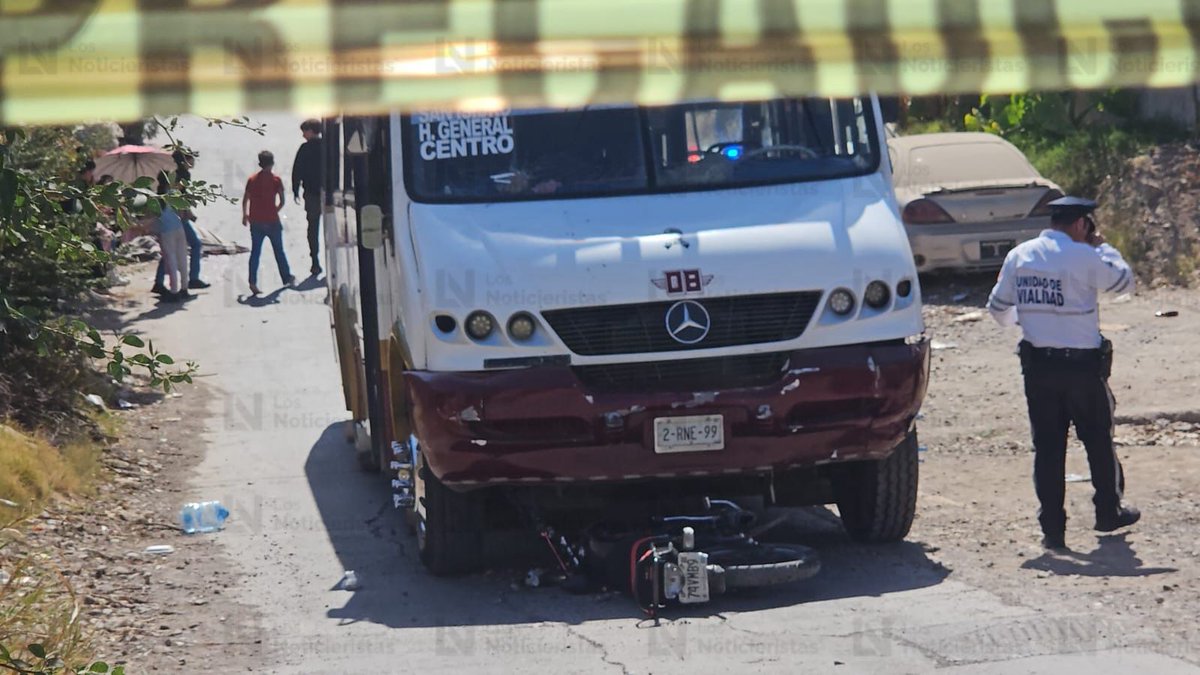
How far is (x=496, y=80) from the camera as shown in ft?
8.03

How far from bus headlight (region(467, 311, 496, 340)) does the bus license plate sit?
0.83 meters

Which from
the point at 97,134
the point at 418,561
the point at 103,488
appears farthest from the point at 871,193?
the point at 97,134

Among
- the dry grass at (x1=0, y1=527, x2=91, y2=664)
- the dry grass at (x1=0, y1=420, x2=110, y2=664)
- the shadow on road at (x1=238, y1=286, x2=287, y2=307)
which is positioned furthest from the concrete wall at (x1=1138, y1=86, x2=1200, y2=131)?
the dry grass at (x1=0, y1=527, x2=91, y2=664)

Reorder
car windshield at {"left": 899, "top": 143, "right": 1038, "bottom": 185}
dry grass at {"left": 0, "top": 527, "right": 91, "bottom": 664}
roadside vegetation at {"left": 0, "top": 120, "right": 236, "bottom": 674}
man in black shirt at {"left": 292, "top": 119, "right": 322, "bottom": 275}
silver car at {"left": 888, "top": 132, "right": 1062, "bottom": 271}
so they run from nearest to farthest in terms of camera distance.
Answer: roadside vegetation at {"left": 0, "top": 120, "right": 236, "bottom": 674}, dry grass at {"left": 0, "top": 527, "right": 91, "bottom": 664}, silver car at {"left": 888, "top": 132, "right": 1062, "bottom": 271}, car windshield at {"left": 899, "top": 143, "right": 1038, "bottom": 185}, man in black shirt at {"left": 292, "top": 119, "right": 322, "bottom": 275}

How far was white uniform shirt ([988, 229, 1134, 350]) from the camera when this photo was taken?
7.74 metres

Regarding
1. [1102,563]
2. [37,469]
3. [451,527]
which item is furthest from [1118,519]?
[37,469]

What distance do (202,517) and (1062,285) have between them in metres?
4.81

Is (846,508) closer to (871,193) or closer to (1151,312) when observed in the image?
(871,193)

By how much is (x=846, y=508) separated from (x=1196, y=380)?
444 centimetres

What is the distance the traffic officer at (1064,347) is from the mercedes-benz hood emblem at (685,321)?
163cm

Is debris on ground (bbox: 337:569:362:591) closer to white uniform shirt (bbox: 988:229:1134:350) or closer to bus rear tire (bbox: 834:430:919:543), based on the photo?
bus rear tire (bbox: 834:430:919:543)

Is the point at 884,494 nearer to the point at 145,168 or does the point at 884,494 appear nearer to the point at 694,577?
the point at 694,577

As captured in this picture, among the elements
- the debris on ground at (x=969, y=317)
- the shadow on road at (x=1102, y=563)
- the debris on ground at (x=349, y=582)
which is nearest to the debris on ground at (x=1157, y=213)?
the debris on ground at (x=969, y=317)

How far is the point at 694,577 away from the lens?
693cm
